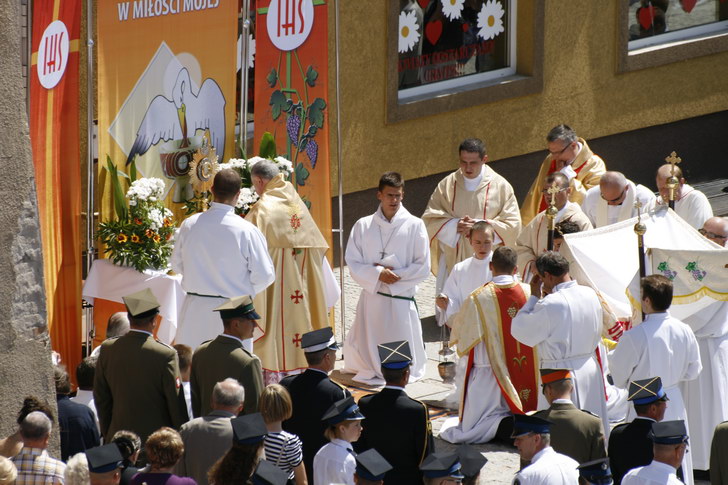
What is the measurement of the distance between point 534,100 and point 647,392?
9.44 meters

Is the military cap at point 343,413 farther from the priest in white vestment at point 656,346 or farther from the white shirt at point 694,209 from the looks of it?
the white shirt at point 694,209

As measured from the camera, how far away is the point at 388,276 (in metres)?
10.6

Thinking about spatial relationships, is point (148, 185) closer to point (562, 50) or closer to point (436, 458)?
point (436, 458)

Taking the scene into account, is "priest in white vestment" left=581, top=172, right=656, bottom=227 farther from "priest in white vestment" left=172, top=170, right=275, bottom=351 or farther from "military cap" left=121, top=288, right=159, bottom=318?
"military cap" left=121, top=288, right=159, bottom=318

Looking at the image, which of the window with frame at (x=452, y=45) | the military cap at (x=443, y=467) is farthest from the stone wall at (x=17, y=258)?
the window with frame at (x=452, y=45)

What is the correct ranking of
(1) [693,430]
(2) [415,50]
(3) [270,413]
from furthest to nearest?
(2) [415,50] < (1) [693,430] < (3) [270,413]

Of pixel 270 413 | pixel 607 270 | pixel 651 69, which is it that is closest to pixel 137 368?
pixel 270 413

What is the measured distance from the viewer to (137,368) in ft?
23.6

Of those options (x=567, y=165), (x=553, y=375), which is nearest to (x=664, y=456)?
(x=553, y=375)

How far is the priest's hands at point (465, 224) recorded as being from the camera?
11367mm

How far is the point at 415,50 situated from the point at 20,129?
9.32m

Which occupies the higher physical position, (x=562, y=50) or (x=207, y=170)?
(x=562, y=50)

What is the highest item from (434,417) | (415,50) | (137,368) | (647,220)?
(415,50)

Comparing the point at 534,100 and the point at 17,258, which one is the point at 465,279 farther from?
the point at 534,100
